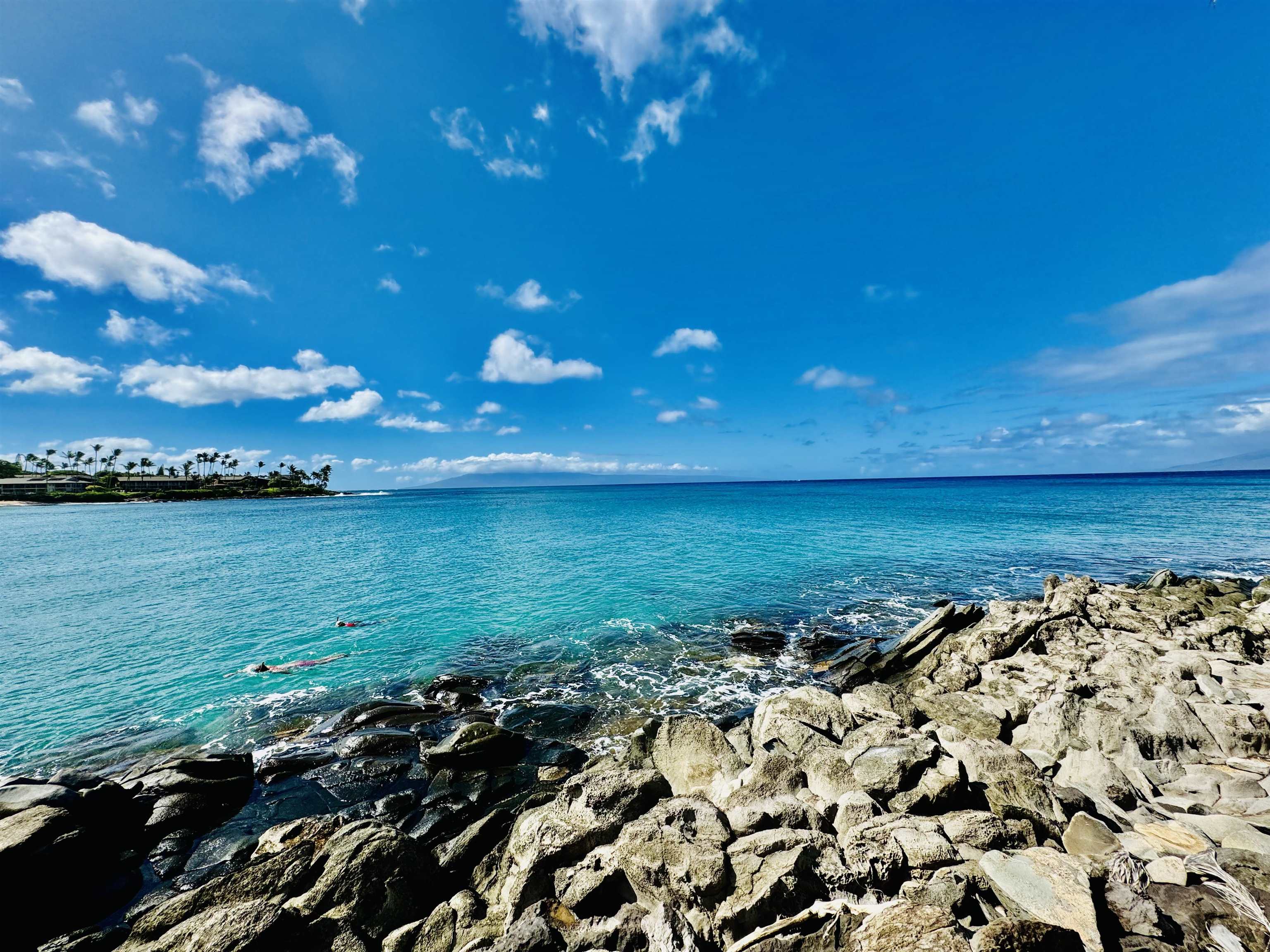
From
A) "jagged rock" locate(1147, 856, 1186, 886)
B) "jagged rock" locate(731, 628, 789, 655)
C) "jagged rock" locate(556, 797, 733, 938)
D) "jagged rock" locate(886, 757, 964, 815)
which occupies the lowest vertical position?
"jagged rock" locate(731, 628, 789, 655)

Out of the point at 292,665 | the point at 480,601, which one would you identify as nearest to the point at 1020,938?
the point at 292,665

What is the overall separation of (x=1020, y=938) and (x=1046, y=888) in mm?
→ 1761

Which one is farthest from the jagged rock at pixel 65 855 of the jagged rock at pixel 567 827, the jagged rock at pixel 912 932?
the jagged rock at pixel 912 932

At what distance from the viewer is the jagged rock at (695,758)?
10.6 meters

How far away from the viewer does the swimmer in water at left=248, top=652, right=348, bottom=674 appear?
1944 centimetres

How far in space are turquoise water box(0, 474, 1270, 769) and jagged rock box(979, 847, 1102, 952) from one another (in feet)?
32.1

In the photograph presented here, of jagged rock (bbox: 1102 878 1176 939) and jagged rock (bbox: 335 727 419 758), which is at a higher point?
jagged rock (bbox: 1102 878 1176 939)

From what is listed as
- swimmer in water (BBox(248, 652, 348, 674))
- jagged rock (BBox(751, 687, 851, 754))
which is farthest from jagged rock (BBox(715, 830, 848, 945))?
swimmer in water (BBox(248, 652, 348, 674))

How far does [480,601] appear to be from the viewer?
29.7 metres

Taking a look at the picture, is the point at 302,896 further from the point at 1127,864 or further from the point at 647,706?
the point at 1127,864

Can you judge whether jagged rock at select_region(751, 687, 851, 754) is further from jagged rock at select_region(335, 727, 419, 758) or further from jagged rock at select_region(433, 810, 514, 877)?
jagged rock at select_region(335, 727, 419, 758)

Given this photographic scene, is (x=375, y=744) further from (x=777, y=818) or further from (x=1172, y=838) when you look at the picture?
(x=1172, y=838)

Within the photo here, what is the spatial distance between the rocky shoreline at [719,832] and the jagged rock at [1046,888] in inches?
1.1

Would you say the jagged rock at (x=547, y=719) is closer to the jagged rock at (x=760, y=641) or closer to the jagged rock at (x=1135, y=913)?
the jagged rock at (x=760, y=641)
